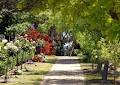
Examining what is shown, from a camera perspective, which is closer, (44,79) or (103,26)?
(103,26)

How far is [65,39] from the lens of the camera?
6919 cm

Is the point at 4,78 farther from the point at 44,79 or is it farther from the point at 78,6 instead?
the point at 78,6

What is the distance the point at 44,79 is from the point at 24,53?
29.8 feet

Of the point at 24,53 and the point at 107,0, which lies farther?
the point at 24,53

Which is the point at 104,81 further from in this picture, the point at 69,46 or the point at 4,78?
the point at 69,46

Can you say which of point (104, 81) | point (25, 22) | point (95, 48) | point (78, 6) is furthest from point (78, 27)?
point (78, 6)

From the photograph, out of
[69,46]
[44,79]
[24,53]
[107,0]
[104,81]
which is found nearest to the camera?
[107,0]

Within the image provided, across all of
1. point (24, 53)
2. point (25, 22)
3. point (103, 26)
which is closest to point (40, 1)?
point (103, 26)

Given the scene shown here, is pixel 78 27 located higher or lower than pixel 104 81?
higher

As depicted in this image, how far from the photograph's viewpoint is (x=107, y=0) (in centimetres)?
884

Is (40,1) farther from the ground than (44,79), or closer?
farther from the ground

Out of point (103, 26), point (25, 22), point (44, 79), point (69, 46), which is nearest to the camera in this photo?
point (103, 26)

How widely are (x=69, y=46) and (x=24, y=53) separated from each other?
30374mm

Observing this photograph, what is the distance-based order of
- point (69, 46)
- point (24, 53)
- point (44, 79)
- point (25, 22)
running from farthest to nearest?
1. point (69, 46)
2. point (25, 22)
3. point (24, 53)
4. point (44, 79)
